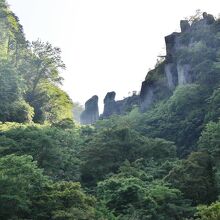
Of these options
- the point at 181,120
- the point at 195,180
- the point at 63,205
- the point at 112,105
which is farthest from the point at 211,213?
the point at 112,105

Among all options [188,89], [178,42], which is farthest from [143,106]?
[188,89]

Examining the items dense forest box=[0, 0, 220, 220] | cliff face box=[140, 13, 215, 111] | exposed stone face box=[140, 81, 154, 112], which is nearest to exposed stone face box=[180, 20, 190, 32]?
cliff face box=[140, 13, 215, 111]

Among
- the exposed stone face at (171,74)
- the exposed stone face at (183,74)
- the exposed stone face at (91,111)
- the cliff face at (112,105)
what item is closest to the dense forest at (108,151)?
the exposed stone face at (183,74)

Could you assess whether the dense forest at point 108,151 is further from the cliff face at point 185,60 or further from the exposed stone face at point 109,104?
the exposed stone face at point 109,104

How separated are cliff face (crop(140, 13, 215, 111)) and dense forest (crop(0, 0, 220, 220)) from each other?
0.25 m

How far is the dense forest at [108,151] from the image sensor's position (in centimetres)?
2133

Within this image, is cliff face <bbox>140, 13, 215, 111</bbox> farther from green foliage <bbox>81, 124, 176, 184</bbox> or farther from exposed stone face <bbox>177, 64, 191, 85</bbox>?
green foliage <bbox>81, 124, 176, 184</bbox>

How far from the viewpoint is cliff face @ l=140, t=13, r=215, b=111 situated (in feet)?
159

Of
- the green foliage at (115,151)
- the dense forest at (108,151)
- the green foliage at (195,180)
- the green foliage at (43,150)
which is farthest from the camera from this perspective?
the green foliage at (115,151)

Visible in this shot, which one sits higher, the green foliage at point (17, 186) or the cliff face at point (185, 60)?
the cliff face at point (185, 60)

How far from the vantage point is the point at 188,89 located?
4278cm

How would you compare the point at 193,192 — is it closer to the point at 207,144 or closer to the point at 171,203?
the point at 171,203

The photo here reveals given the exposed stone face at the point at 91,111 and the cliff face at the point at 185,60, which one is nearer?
the cliff face at the point at 185,60

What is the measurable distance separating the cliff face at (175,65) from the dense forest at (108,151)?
247mm
